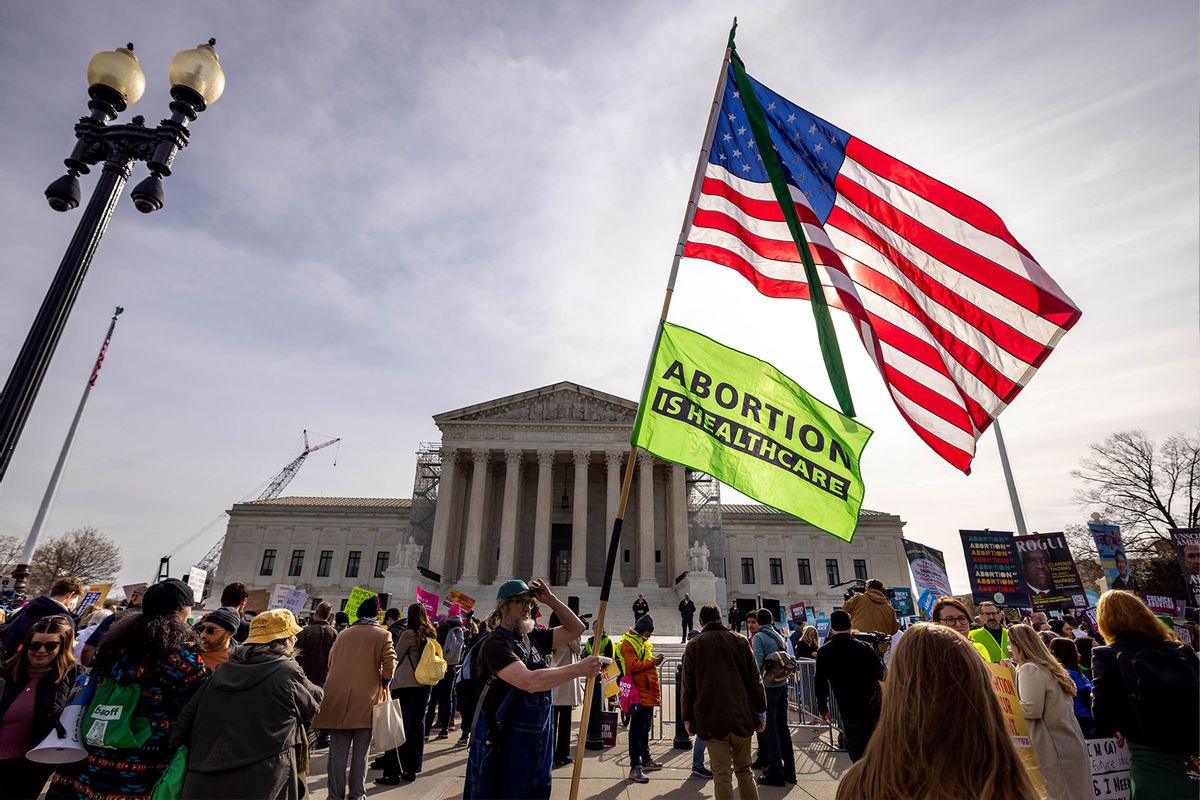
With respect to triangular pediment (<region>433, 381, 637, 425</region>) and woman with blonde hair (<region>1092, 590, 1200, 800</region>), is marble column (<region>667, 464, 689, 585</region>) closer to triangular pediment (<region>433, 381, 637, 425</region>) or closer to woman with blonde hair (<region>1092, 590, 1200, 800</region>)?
triangular pediment (<region>433, 381, 637, 425</region>)

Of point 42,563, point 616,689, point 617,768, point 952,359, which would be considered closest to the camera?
point 952,359

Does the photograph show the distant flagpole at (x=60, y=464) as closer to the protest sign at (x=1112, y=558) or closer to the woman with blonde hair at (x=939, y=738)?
the woman with blonde hair at (x=939, y=738)

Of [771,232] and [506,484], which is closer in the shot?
[771,232]

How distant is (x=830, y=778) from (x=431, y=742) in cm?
638

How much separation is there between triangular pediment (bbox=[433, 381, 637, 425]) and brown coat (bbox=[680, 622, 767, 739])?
39.3 metres

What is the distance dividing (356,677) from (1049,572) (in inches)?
746

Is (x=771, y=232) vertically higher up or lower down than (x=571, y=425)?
lower down

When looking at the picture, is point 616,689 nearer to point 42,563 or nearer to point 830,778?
point 830,778

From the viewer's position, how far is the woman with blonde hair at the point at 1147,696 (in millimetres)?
4203

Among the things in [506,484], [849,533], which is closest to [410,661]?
[849,533]

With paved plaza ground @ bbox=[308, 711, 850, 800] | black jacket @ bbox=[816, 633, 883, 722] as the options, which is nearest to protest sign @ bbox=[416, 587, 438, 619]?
paved plaza ground @ bbox=[308, 711, 850, 800]

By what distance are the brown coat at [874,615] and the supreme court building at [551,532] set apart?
2815 cm

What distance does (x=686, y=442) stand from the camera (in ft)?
17.5

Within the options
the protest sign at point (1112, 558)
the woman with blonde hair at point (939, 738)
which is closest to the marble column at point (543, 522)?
the protest sign at point (1112, 558)
